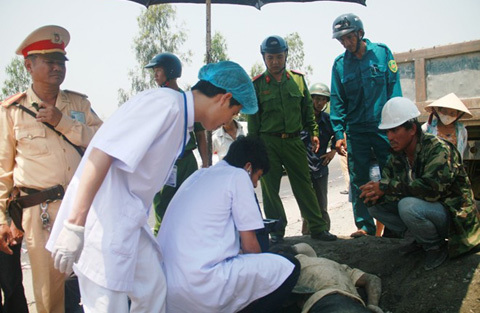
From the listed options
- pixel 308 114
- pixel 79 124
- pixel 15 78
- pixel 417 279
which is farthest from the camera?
pixel 15 78

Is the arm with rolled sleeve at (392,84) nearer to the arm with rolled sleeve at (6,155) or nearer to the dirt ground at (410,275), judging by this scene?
the dirt ground at (410,275)

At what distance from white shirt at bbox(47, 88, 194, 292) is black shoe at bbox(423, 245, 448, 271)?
7.98ft

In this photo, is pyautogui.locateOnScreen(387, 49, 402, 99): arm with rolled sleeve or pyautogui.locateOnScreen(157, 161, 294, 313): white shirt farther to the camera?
pyautogui.locateOnScreen(387, 49, 402, 99): arm with rolled sleeve

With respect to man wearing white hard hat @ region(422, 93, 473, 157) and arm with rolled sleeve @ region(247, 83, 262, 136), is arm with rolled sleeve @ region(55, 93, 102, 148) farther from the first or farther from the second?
man wearing white hard hat @ region(422, 93, 473, 157)

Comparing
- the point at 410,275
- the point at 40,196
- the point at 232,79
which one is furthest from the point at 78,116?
the point at 410,275

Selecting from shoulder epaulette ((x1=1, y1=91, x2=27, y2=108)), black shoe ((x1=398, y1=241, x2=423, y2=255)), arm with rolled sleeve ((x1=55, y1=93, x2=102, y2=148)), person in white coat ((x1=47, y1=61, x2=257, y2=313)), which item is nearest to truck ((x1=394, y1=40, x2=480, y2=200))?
black shoe ((x1=398, y1=241, x2=423, y2=255))

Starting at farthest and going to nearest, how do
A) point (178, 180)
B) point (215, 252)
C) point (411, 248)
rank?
point (178, 180) < point (411, 248) < point (215, 252)

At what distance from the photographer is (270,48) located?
4.70m

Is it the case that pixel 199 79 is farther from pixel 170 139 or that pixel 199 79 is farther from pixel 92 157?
pixel 92 157

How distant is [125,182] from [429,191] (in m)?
2.38

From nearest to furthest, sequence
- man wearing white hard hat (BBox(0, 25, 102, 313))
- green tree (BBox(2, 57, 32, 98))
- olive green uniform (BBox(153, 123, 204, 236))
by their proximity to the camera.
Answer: man wearing white hard hat (BBox(0, 25, 102, 313)), olive green uniform (BBox(153, 123, 204, 236)), green tree (BBox(2, 57, 32, 98))

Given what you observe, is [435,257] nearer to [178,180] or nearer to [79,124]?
[178,180]

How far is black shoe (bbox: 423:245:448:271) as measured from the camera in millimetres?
3564

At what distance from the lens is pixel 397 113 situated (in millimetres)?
3648
